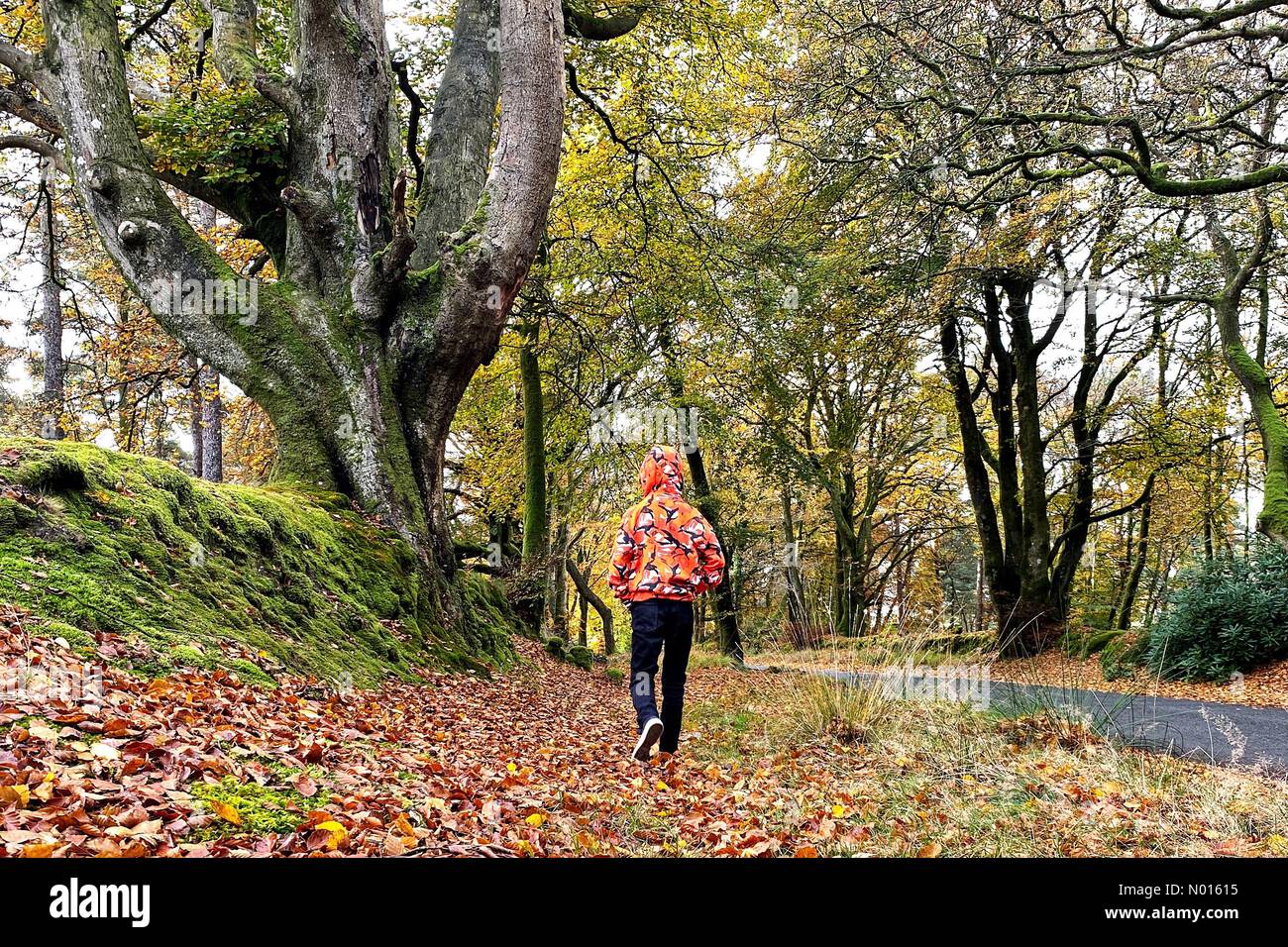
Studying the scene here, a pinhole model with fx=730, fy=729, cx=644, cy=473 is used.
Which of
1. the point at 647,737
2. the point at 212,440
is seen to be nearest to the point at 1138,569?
the point at 647,737

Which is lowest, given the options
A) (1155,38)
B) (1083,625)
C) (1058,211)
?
(1083,625)

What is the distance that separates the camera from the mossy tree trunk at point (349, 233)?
6488 mm

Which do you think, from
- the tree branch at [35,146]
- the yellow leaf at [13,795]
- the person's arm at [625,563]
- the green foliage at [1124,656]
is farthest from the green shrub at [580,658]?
the yellow leaf at [13,795]

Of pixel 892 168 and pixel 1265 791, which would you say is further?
pixel 892 168

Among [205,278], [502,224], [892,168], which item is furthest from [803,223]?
[205,278]

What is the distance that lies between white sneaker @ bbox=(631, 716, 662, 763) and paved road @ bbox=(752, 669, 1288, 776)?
188cm

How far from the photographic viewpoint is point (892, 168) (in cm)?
904

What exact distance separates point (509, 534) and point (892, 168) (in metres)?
14.8

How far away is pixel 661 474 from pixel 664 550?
580 mm

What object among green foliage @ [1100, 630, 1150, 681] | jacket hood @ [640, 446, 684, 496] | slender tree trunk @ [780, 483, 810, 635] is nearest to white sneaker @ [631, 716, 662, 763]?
jacket hood @ [640, 446, 684, 496]

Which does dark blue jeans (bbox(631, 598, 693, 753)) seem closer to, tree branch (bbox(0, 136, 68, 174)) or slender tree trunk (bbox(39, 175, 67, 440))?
tree branch (bbox(0, 136, 68, 174))

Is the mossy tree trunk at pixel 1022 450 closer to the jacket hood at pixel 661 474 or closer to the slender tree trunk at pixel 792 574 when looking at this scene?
the slender tree trunk at pixel 792 574
